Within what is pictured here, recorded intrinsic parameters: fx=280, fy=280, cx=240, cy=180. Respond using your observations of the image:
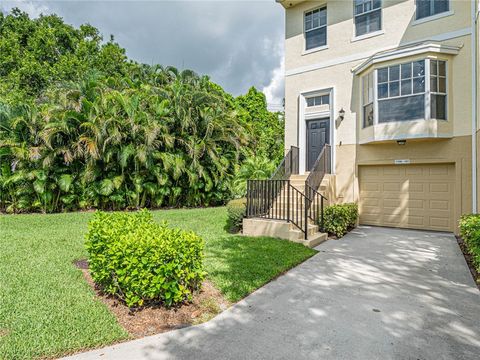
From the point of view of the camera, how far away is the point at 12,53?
1994 centimetres

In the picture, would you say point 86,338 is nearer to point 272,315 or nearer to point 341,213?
point 272,315

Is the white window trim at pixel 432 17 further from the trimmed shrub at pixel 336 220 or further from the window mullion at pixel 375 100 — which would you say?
the trimmed shrub at pixel 336 220

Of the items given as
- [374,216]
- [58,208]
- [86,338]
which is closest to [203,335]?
[86,338]

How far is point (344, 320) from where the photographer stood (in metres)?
3.39

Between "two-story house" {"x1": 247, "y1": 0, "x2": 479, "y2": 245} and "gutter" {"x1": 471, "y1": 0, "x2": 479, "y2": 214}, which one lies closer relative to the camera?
"gutter" {"x1": 471, "y1": 0, "x2": 479, "y2": 214}

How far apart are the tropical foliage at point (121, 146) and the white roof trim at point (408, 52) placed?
4.75m

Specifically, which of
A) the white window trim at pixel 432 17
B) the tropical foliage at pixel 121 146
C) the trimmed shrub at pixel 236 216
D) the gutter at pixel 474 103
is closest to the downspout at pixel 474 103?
the gutter at pixel 474 103

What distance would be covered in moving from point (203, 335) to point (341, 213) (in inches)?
239

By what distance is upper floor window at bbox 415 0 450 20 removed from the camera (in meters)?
8.45

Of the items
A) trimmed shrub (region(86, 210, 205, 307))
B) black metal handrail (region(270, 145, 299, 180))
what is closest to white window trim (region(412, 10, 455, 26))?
black metal handrail (region(270, 145, 299, 180))

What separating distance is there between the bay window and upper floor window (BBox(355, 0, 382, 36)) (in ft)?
5.84

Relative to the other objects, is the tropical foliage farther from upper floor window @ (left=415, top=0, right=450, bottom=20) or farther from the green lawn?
upper floor window @ (left=415, top=0, right=450, bottom=20)

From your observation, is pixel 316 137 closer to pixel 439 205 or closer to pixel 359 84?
pixel 359 84

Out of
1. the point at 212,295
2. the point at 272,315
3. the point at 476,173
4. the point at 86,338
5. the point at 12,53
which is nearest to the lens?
the point at 86,338
